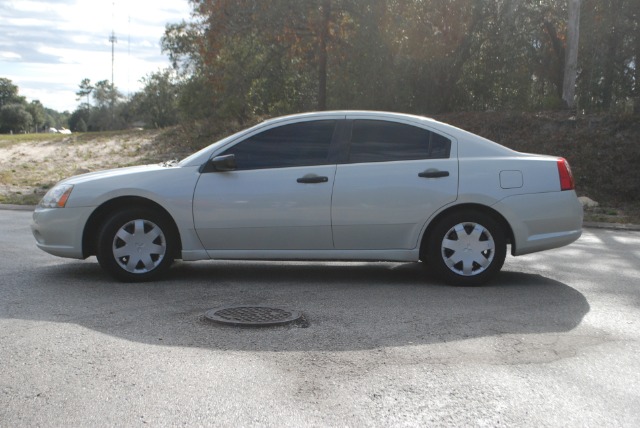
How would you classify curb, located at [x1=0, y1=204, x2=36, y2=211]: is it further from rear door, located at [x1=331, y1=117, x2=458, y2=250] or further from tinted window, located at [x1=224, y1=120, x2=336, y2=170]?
rear door, located at [x1=331, y1=117, x2=458, y2=250]

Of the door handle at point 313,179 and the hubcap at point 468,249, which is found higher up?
the door handle at point 313,179

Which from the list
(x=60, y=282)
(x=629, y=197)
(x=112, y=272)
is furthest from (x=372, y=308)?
(x=629, y=197)

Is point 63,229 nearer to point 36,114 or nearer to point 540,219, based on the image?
point 540,219

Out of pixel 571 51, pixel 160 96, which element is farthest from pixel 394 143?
pixel 160 96

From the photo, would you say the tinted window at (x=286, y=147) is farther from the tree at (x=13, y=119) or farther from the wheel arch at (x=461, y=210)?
the tree at (x=13, y=119)

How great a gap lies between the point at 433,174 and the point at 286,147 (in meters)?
1.46

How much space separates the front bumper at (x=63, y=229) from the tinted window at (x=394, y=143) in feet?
8.80

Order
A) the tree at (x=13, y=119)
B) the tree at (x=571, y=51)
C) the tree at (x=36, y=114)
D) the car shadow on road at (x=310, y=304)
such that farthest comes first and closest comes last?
the tree at (x=36, y=114)
the tree at (x=13, y=119)
the tree at (x=571, y=51)
the car shadow on road at (x=310, y=304)

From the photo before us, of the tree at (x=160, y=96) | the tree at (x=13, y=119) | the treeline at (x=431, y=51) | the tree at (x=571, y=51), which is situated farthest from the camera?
the tree at (x=13, y=119)

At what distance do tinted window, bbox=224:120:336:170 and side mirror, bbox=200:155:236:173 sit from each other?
12cm

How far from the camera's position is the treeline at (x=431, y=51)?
2262 cm

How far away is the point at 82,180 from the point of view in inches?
306

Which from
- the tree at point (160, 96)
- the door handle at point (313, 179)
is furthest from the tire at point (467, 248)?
the tree at point (160, 96)

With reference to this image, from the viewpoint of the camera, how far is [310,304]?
6641mm
